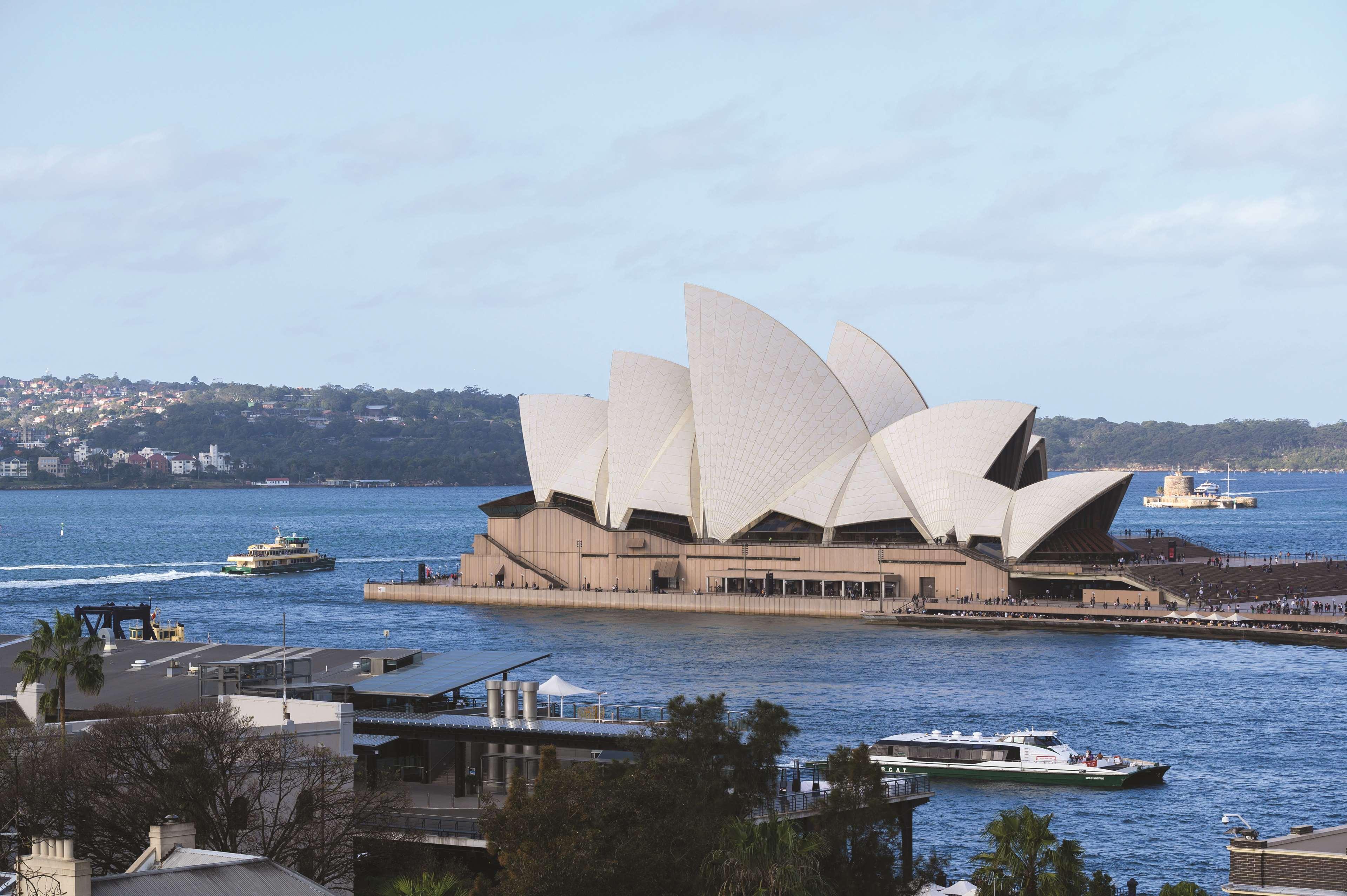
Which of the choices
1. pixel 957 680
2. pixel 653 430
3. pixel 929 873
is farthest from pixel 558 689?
pixel 653 430

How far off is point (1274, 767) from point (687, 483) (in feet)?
131

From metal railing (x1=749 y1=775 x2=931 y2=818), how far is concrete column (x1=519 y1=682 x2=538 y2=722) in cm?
419

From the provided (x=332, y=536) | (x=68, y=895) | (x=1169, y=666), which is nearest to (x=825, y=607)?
(x=1169, y=666)

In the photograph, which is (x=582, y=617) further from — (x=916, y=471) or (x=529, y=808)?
(x=529, y=808)

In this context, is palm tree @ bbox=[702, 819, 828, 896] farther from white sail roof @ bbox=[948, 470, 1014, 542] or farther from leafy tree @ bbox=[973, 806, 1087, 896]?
white sail roof @ bbox=[948, 470, 1014, 542]

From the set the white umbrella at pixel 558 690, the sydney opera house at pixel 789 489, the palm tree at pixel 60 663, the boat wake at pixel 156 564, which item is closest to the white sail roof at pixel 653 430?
the sydney opera house at pixel 789 489

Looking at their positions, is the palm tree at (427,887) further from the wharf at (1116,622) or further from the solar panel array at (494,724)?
the wharf at (1116,622)

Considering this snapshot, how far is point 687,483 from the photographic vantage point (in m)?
71.4

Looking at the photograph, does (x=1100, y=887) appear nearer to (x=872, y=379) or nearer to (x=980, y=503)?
(x=980, y=503)

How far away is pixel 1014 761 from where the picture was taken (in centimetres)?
3375

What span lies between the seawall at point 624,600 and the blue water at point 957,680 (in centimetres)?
104

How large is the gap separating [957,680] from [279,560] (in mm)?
54468

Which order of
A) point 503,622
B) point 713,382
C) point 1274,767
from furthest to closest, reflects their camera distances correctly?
1. point 713,382
2. point 503,622
3. point 1274,767

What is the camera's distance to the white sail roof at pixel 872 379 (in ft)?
239
